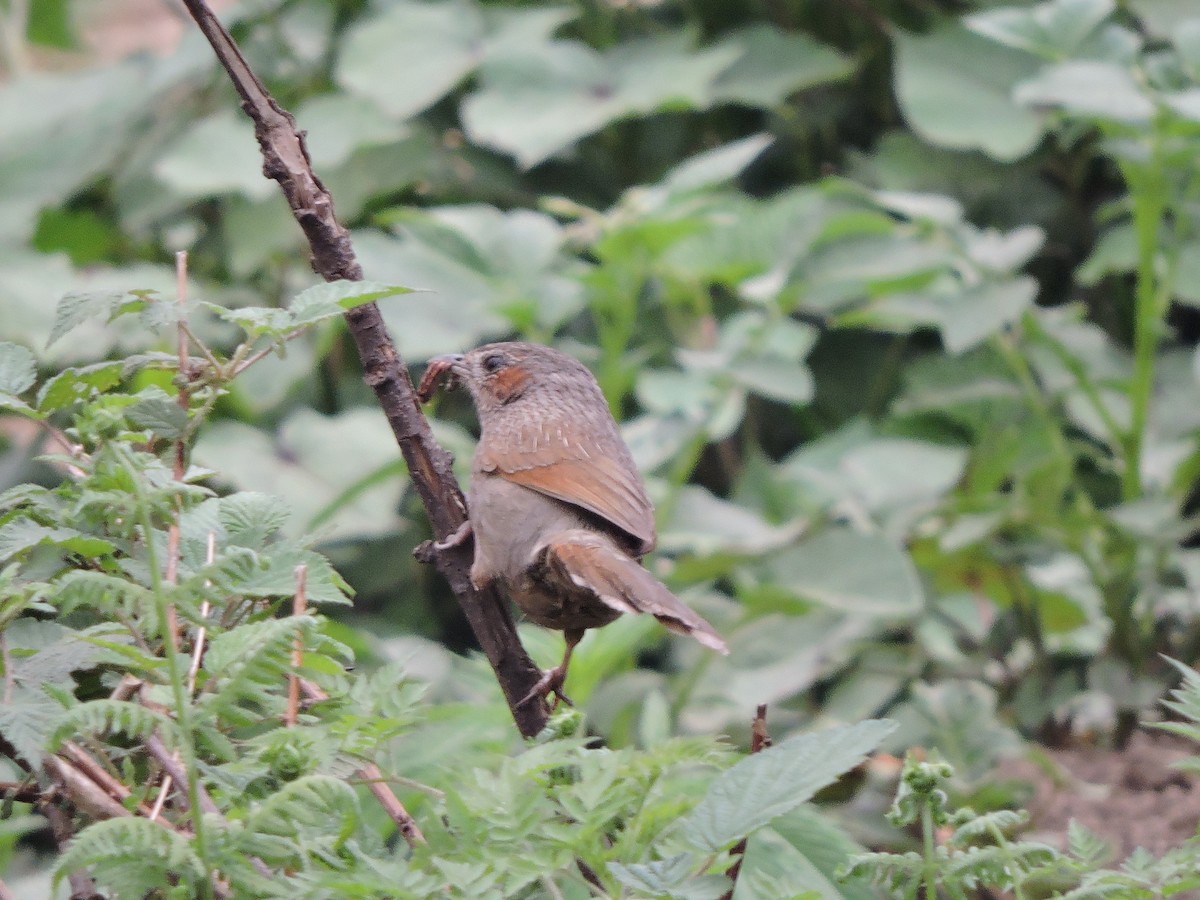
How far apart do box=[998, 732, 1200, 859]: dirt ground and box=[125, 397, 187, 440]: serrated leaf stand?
2141mm

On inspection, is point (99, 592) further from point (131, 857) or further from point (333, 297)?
point (333, 297)

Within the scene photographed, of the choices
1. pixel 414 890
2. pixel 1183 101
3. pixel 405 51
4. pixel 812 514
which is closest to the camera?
pixel 414 890

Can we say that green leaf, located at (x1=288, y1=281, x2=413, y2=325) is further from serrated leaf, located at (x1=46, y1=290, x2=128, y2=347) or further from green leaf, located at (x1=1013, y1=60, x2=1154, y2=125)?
green leaf, located at (x1=1013, y1=60, x2=1154, y2=125)

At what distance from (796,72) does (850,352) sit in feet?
3.20

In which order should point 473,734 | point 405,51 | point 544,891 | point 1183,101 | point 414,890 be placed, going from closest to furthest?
point 414,890 → point 544,891 → point 473,734 → point 1183,101 → point 405,51

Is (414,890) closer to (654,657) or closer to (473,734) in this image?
(473,734)

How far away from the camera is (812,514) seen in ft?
12.2

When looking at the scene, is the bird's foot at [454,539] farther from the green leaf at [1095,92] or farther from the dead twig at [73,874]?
the green leaf at [1095,92]

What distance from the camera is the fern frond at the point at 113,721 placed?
1.00m

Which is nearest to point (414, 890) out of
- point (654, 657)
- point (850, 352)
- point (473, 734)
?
point (473, 734)

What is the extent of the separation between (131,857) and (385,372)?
657 millimetres

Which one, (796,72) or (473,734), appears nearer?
(473,734)

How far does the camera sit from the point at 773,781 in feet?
3.75

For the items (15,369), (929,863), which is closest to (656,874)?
(929,863)
